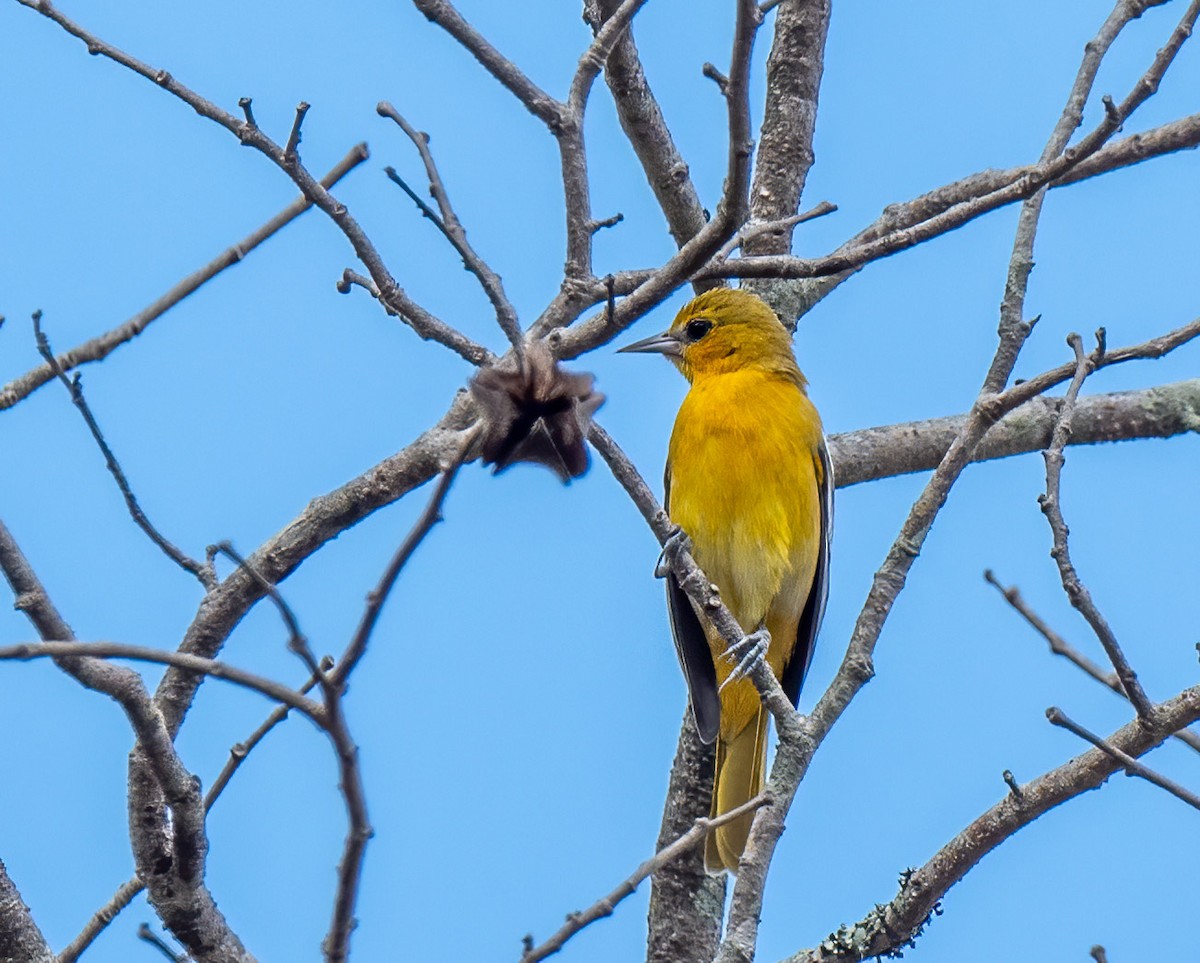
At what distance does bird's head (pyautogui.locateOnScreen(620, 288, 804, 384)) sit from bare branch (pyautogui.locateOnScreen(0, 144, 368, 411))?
9.13 feet

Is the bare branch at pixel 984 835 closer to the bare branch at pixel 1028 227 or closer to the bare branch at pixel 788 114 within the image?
the bare branch at pixel 1028 227

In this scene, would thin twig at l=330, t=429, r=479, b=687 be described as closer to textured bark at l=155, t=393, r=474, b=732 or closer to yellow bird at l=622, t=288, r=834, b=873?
textured bark at l=155, t=393, r=474, b=732

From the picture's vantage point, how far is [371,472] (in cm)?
442

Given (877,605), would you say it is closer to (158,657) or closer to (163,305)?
(163,305)

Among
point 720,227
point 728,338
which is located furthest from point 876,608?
point 728,338

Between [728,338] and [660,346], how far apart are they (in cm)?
33

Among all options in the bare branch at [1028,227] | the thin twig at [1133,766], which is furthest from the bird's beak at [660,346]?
the thin twig at [1133,766]

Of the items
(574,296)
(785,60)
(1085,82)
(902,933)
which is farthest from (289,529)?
(785,60)

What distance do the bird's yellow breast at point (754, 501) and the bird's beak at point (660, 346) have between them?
1.73 ft

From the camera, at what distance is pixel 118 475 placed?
10.5 ft

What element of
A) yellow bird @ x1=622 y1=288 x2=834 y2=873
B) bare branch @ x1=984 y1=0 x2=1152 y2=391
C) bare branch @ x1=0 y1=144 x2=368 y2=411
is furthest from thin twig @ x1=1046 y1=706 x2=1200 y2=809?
yellow bird @ x1=622 y1=288 x2=834 y2=873

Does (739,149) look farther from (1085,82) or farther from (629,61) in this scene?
(629,61)

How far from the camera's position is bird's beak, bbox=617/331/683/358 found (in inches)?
231

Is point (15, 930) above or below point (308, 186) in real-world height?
below
